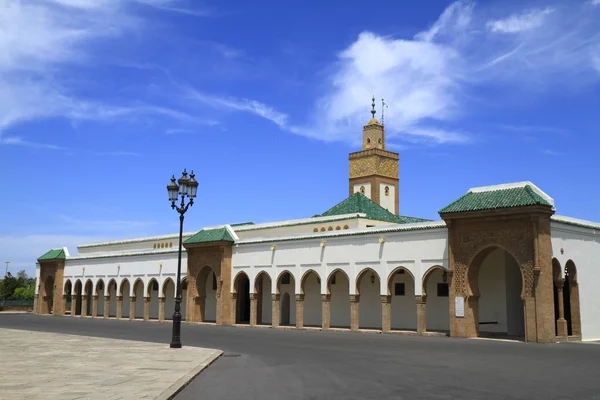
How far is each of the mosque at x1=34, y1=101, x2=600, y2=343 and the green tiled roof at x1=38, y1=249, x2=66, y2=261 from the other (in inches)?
229

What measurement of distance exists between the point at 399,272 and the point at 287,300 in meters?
8.43

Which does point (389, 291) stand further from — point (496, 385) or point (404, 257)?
point (496, 385)

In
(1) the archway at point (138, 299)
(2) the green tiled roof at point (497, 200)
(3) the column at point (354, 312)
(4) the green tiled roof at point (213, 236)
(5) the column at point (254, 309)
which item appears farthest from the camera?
(1) the archway at point (138, 299)

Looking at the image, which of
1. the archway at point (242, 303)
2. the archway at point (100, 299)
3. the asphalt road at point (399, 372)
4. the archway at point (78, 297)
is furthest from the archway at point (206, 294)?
the asphalt road at point (399, 372)

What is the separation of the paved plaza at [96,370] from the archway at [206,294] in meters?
17.8

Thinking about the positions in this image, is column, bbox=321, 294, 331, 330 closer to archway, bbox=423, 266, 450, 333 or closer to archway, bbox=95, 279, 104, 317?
archway, bbox=423, 266, 450, 333

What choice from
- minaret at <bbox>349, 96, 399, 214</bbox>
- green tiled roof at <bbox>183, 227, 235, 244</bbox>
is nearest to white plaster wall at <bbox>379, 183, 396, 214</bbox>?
minaret at <bbox>349, 96, 399, 214</bbox>

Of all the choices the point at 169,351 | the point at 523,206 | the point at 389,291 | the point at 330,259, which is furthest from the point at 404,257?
the point at 169,351

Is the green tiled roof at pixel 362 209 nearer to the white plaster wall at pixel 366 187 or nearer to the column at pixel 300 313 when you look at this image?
the column at pixel 300 313

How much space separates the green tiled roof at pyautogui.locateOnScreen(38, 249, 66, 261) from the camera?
5147 cm

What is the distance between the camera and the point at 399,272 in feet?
98.7

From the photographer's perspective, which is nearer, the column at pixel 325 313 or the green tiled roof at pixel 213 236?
the column at pixel 325 313

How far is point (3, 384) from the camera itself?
10.2 metres

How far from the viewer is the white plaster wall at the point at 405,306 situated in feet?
98.0
